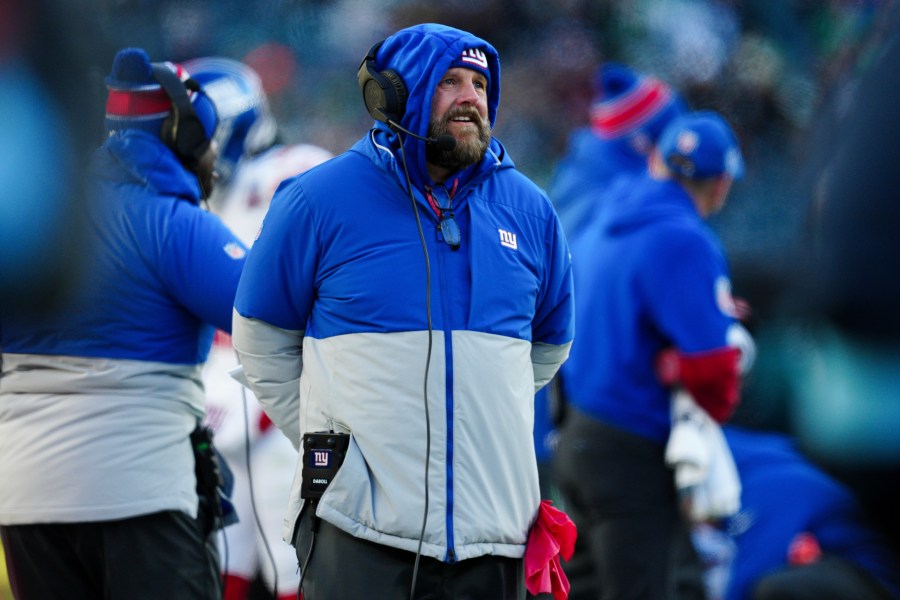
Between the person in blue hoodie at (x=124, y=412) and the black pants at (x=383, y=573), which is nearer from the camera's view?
the black pants at (x=383, y=573)

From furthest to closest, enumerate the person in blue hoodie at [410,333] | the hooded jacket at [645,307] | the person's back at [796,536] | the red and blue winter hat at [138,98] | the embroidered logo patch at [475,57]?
the hooded jacket at [645,307] < the red and blue winter hat at [138,98] < the embroidered logo patch at [475,57] < the person in blue hoodie at [410,333] < the person's back at [796,536]

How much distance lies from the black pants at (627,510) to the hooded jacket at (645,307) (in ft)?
0.31

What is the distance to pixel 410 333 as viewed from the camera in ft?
10.5

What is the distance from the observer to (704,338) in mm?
5398

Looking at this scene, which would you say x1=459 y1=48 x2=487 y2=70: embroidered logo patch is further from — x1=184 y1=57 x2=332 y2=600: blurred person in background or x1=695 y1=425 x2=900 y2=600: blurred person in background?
x1=184 y1=57 x2=332 y2=600: blurred person in background

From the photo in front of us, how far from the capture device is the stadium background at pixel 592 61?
10930mm

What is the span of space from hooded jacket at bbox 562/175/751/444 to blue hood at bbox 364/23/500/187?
7.49ft

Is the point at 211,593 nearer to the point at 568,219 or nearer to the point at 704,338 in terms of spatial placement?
the point at 704,338

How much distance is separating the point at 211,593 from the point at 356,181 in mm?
1376

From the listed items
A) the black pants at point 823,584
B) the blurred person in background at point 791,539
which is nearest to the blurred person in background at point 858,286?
the blurred person in background at point 791,539

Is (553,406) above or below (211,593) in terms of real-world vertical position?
below

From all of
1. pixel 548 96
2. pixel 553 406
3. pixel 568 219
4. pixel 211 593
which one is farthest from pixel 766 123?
pixel 211 593

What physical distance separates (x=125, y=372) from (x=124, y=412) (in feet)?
0.38

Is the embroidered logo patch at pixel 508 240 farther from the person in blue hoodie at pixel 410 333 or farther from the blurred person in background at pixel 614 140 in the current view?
the blurred person in background at pixel 614 140
